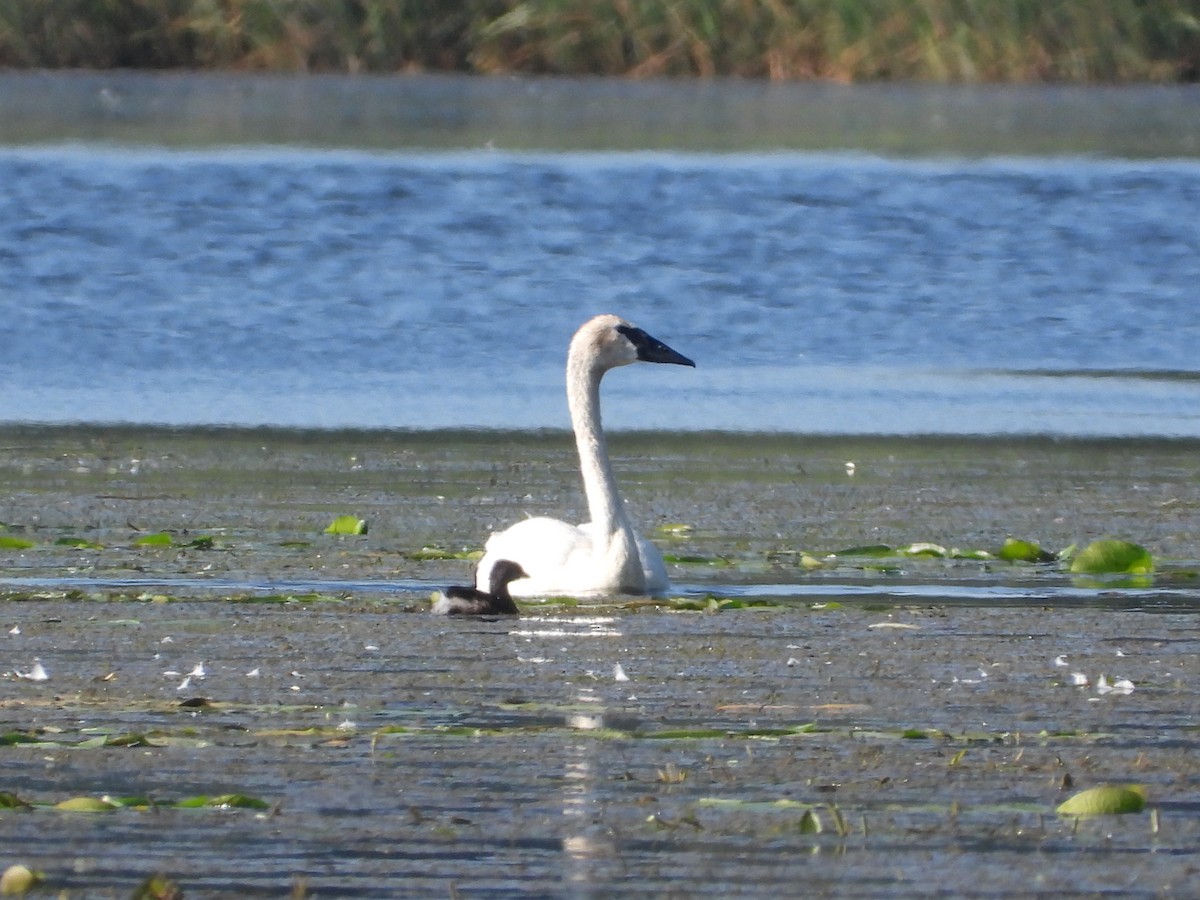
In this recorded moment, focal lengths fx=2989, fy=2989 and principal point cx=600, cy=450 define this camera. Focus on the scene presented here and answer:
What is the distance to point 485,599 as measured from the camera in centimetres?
872

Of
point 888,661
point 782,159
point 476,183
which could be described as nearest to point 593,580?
point 888,661

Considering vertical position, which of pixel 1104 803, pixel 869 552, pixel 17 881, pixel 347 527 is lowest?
pixel 869 552

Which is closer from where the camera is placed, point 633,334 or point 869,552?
point 869,552

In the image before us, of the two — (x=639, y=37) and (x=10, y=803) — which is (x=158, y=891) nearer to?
(x=10, y=803)

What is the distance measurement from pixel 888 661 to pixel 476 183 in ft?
55.1

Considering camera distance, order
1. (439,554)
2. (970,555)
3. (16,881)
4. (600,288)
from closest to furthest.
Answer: (16,881) → (970,555) → (439,554) → (600,288)

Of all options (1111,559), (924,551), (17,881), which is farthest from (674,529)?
(17,881)

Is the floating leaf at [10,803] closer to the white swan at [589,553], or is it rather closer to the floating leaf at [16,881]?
the floating leaf at [16,881]

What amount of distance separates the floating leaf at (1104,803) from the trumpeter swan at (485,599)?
123 inches

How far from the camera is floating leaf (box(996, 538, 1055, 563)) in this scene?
32.3 ft

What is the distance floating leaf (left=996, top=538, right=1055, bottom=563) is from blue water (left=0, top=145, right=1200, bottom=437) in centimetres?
384

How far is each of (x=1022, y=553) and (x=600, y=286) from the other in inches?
395

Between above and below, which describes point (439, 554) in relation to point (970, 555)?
above

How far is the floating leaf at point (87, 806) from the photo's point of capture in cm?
574
